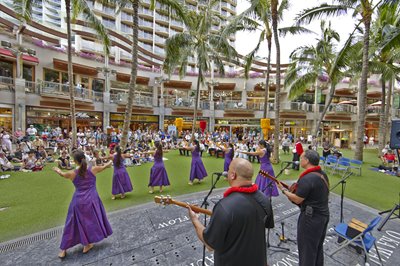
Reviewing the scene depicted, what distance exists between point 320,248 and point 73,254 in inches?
157

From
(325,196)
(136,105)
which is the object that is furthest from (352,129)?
(325,196)

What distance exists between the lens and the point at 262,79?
95.4 ft

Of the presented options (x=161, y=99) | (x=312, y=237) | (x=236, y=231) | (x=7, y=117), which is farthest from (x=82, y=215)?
(x=161, y=99)

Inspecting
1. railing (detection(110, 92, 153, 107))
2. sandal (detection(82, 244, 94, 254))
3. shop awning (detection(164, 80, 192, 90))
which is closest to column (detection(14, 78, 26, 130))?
railing (detection(110, 92, 153, 107))

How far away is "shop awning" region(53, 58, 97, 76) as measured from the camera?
19.2 m

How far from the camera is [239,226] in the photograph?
167 cm

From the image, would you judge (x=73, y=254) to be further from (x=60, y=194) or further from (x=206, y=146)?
(x=206, y=146)

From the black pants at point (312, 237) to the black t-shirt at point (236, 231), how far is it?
4.24 feet

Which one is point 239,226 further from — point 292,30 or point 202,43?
point 202,43

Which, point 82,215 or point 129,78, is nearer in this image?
point 82,215

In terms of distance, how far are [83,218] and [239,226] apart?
124 inches

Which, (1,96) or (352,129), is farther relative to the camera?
(352,129)

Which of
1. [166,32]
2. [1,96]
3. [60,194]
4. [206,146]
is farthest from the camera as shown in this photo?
[166,32]

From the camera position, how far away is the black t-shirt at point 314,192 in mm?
2646
